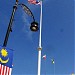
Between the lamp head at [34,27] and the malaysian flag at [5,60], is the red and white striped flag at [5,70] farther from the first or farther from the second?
the lamp head at [34,27]

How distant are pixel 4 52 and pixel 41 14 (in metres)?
12.1

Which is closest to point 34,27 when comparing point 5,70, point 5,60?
point 5,60

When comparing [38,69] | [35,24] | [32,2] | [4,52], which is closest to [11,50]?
[4,52]

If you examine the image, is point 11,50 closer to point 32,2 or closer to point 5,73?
point 5,73

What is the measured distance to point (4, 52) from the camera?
12.0 meters

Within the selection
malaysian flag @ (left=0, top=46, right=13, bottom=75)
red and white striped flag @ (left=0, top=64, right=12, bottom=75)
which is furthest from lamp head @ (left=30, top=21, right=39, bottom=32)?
red and white striped flag @ (left=0, top=64, right=12, bottom=75)

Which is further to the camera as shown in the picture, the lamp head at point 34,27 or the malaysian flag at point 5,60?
the lamp head at point 34,27

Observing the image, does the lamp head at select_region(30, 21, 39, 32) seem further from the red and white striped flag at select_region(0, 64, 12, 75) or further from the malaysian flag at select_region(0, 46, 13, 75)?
the red and white striped flag at select_region(0, 64, 12, 75)

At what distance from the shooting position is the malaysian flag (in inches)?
465

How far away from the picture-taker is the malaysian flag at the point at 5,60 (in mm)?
11812

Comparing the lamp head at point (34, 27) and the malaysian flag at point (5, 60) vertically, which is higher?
the lamp head at point (34, 27)

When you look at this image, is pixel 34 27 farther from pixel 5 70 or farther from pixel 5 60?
pixel 5 70

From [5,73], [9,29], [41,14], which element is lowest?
[5,73]

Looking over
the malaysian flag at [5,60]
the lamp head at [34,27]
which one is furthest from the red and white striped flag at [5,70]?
the lamp head at [34,27]
